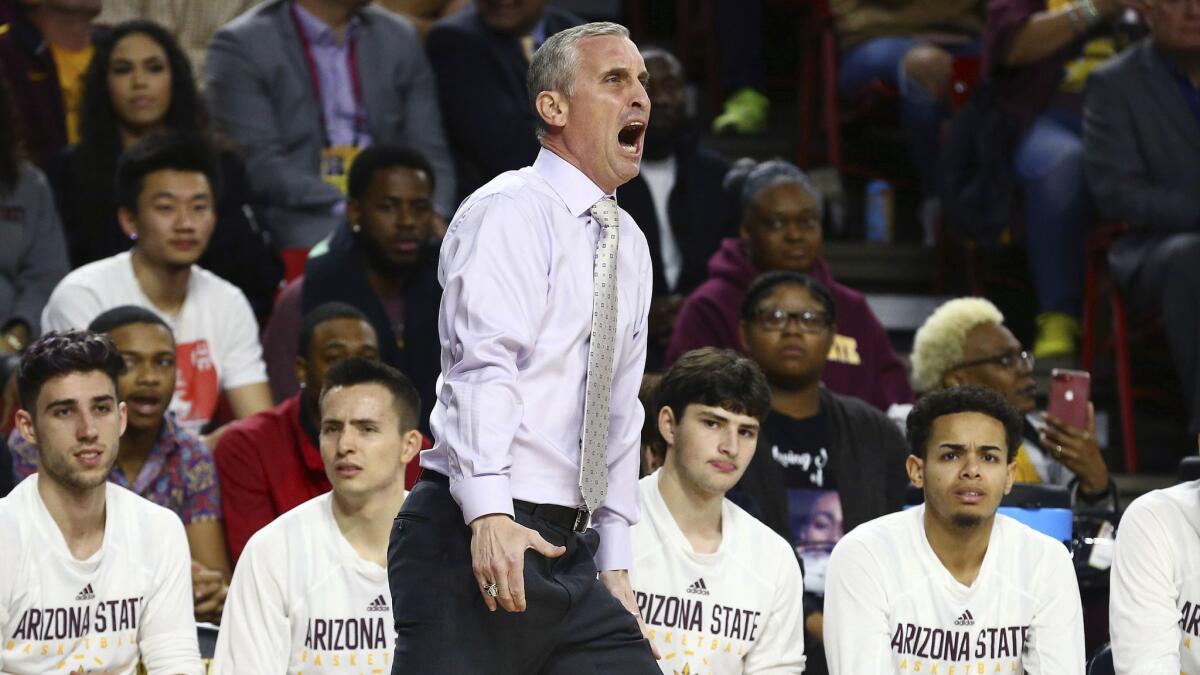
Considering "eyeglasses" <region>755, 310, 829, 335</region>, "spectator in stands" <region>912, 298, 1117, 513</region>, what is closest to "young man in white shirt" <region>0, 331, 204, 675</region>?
"eyeglasses" <region>755, 310, 829, 335</region>

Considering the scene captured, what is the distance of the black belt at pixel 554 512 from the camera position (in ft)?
9.58

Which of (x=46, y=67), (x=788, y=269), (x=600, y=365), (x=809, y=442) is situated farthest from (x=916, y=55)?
(x=600, y=365)

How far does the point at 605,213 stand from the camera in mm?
3012

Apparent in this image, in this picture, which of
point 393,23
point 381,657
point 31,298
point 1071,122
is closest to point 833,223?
point 1071,122

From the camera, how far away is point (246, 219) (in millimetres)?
6176

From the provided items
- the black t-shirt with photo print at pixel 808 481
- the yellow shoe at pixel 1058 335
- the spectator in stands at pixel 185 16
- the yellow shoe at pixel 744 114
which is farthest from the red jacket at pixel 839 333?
the spectator in stands at pixel 185 16

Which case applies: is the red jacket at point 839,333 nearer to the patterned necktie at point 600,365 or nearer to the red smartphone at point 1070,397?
the red smartphone at point 1070,397

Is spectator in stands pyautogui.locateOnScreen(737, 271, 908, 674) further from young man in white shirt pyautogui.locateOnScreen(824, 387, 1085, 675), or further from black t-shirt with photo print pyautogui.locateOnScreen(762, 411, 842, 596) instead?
young man in white shirt pyautogui.locateOnScreen(824, 387, 1085, 675)

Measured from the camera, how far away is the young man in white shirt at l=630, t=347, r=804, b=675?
420 centimetres

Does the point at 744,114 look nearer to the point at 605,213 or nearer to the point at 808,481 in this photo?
the point at 808,481

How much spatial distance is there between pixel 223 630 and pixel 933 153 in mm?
4145

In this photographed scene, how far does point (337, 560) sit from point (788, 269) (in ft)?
7.44

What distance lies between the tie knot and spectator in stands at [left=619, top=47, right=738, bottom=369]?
3.52m

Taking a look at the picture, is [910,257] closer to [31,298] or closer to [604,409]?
[31,298]
